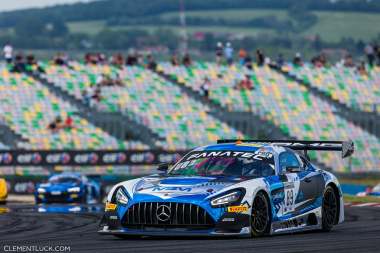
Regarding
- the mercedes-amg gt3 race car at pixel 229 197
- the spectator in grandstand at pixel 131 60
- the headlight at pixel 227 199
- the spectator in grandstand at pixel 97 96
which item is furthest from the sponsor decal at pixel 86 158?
the headlight at pixel 227 199

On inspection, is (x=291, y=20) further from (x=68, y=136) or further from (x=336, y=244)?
(x=336, y=244)

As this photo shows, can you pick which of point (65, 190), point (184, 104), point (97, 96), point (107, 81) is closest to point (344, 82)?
point (184, 104)

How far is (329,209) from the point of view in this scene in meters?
15.5

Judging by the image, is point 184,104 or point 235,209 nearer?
point 235,209

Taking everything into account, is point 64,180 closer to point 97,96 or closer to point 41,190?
point 41,190

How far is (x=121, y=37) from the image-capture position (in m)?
127

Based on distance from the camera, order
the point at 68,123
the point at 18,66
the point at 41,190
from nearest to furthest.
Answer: the point at 41,190
the point at 68,123
the point at 18,66

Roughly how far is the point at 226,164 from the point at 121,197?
5.01 ft

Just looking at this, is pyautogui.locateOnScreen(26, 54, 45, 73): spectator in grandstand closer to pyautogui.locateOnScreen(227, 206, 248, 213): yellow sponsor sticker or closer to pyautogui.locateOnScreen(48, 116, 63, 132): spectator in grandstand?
pyautogui.locateOnScreen(48, 116, 63, 132): spectator in grandstand

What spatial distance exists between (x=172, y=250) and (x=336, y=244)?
208cm

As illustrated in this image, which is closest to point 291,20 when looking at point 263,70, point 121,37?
point 121,37

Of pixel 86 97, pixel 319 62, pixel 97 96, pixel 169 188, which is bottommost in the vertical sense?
pixel 169 188

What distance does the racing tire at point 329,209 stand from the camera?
1531 centimetres

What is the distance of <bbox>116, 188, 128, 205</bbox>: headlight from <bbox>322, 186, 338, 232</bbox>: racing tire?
10.4 ft
